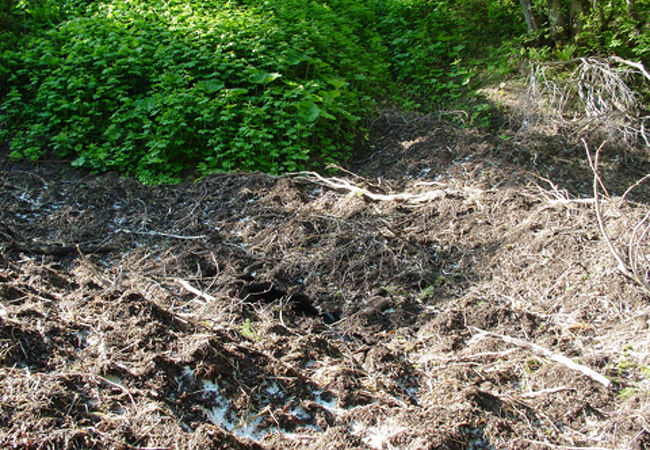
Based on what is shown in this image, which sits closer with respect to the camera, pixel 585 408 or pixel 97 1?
pixel 585 408

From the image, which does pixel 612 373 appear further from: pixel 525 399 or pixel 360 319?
pixel 360 319

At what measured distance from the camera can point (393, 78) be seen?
894 cm

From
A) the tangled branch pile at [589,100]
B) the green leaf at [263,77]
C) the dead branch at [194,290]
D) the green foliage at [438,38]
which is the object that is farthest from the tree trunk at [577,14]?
the dead branch at [194,290]

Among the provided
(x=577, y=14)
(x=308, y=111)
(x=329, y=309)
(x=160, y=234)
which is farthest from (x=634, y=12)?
(x=160, y=234)

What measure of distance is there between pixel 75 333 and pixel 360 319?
1827 mm

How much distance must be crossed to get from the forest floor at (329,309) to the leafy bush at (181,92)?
1.46 feet

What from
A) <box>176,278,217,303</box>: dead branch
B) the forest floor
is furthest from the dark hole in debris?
<box>176,278,217,303</box>: dead branch

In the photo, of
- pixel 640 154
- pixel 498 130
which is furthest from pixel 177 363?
pixel 640 154

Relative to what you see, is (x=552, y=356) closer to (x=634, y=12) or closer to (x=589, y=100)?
(x=589, y=100)

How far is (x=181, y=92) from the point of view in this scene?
612cm

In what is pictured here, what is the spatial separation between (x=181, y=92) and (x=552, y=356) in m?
4.67

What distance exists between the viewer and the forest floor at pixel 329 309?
2.66m

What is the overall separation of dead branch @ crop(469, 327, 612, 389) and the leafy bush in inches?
121

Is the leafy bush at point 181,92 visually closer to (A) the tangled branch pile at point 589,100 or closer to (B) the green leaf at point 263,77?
(B) the green leaf at point 263,77
